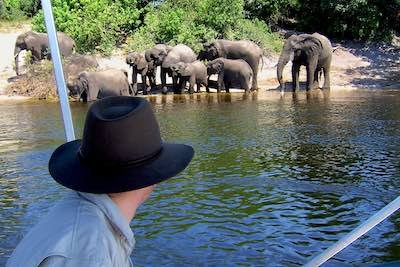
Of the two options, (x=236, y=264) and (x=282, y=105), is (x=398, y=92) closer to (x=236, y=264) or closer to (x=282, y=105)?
(x=282, y=105)

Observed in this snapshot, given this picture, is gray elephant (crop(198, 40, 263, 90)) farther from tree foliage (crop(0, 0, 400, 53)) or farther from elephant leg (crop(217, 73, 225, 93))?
elephant leg (crop(217, 73, 225, 93))

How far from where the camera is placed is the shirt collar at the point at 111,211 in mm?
1882

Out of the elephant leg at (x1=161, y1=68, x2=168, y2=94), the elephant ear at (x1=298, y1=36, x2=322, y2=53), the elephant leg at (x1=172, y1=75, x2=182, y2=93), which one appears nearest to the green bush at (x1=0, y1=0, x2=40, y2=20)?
the elephant leg at (x1=161, y1=68, x2=168, y2=94)

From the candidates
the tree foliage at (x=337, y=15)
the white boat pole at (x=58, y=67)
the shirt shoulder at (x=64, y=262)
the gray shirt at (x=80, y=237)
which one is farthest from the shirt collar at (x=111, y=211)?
the tree foliage at (x=337, y=15)

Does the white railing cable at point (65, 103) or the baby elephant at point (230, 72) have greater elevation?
the white railing cable at point (65, 103)

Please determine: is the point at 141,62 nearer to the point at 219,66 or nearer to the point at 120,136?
the point at 219,66

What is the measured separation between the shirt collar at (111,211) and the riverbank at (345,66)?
20627 mm

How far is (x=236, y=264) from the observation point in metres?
4.98

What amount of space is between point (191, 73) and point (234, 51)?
13.3 ft

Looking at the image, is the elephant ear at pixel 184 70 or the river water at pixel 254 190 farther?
the elephant ear at pixel 184 70

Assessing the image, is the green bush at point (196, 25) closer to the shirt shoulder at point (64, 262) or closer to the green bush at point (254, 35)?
the green bush at point (254, 35)

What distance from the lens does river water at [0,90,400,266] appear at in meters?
5.30

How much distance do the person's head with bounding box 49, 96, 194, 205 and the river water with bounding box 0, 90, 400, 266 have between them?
3107 millimetres

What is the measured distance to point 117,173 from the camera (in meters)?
1.91
